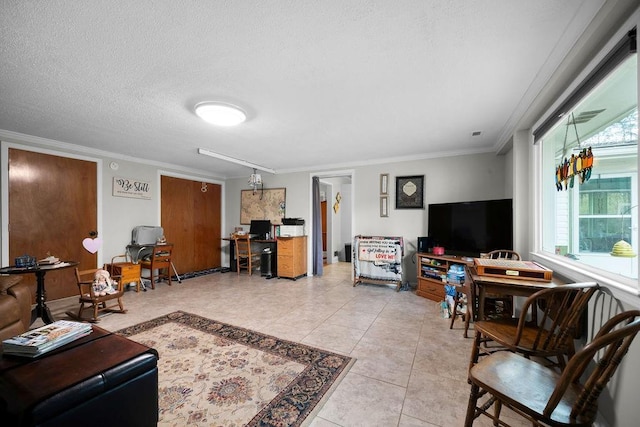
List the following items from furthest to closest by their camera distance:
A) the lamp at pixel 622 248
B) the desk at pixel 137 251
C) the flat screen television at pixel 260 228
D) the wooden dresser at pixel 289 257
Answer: the flat screen television at pixel 260 228 → the wooden dresser at pixel 289 257 → the desk at pixel 137 251 → the lamp at pixel 622 248

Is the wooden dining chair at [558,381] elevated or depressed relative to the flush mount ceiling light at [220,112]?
depressed

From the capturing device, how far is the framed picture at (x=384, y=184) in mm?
4629

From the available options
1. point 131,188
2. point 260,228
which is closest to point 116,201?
point 131,188

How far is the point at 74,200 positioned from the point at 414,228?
17.7 ft

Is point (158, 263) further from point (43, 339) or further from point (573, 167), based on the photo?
point (573, 167)

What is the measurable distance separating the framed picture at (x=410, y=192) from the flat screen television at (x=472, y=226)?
0.41 m

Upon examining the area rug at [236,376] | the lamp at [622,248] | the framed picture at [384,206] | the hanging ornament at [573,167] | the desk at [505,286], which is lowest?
the area rug at [236,376]

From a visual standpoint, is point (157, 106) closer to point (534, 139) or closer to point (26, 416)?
point (26, 416)

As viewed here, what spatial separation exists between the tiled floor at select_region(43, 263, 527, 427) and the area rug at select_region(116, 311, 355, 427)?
14cm

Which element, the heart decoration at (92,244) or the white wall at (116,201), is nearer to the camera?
the white wall at (116,201)

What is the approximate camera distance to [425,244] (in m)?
3.99

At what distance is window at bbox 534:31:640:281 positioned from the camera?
146 cm

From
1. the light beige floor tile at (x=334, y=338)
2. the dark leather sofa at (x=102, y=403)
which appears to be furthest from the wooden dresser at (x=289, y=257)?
the dark leather sofa at (x=102, y=403)

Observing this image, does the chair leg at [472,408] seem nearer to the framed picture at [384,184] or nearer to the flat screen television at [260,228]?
the framed picture at [384,184]
